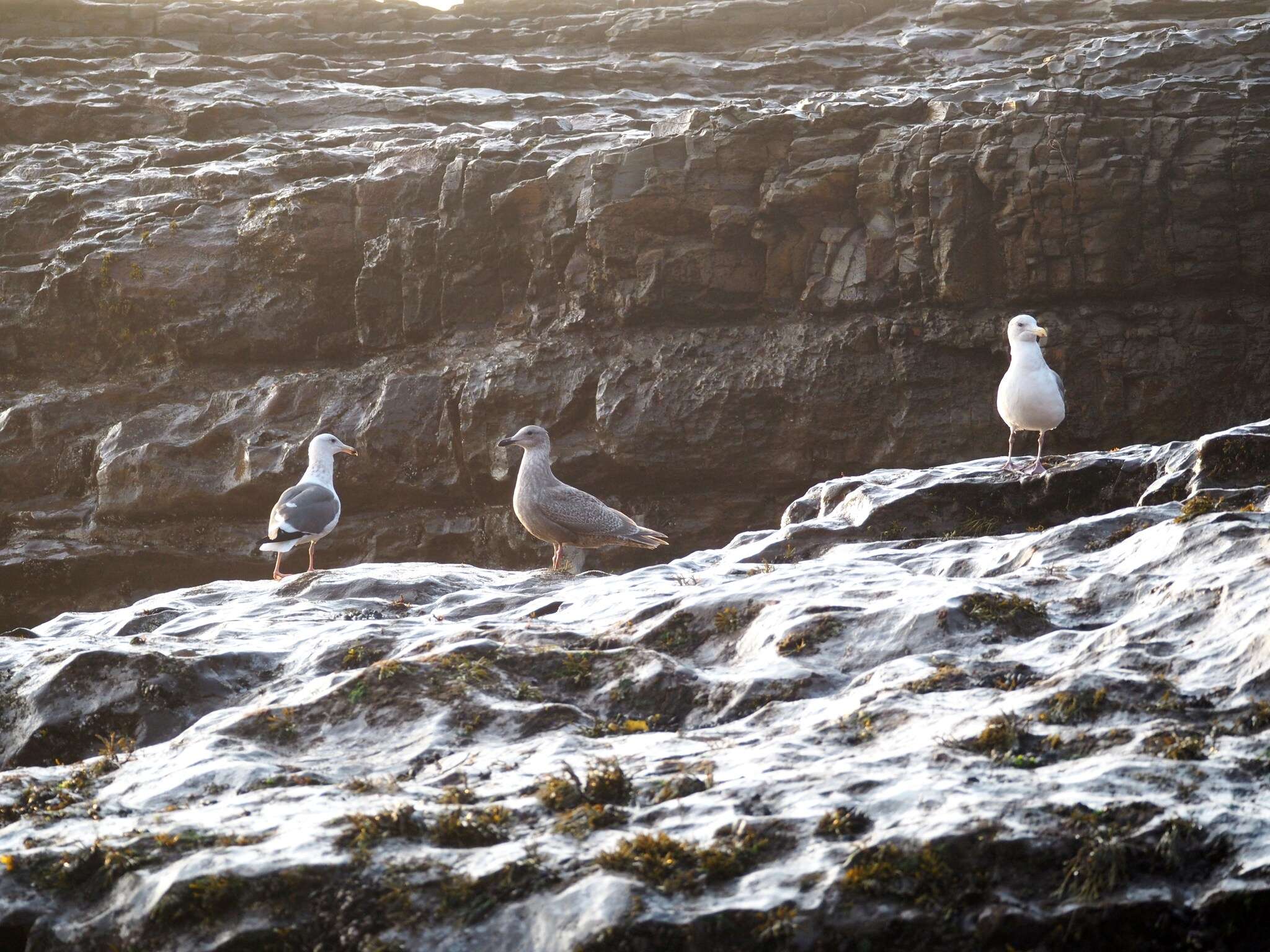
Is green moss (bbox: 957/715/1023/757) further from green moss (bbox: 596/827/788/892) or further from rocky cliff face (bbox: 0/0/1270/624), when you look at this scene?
rocky cliff face (bbox: 0/0/1270/624)

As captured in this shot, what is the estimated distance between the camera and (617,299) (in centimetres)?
3234

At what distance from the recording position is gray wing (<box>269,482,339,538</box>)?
688 inches

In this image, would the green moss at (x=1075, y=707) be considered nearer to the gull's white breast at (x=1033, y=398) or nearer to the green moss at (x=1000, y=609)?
the green moss at (x=1000, y=609)

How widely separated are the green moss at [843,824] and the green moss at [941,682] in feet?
4.99

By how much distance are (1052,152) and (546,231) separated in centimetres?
1366

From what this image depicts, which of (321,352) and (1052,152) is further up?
(1052,152)

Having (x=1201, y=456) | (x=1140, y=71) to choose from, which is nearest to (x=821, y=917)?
(x=1201, y=456)

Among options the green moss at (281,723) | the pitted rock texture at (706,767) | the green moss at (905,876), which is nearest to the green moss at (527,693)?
the pitted rock texture at (706,767)

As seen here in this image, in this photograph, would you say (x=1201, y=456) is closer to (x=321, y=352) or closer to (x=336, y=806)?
(x=336, y=806)

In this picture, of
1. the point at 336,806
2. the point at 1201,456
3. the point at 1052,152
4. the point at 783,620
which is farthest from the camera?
the point at 1052,152

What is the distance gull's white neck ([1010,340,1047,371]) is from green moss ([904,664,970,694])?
9.48 m

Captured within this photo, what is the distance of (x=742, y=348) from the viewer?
31.3 m

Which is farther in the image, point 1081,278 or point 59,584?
point 59,584

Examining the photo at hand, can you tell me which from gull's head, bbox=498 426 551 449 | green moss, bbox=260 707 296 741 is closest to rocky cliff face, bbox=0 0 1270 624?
gull's head, bbox=498 426 551 449
